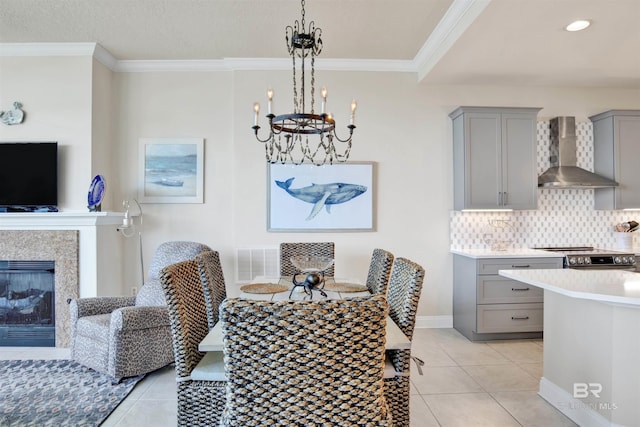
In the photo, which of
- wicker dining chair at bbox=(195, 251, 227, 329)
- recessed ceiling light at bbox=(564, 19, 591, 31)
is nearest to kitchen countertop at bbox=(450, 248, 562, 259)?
recessed ceiling light at bbox=(564, 19, 591, 31)

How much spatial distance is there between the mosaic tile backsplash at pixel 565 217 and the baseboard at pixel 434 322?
110 centimetres

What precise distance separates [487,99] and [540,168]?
3.27ft

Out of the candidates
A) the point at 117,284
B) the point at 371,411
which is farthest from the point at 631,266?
the point at 117,284

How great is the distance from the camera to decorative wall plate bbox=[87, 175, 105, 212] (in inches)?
141

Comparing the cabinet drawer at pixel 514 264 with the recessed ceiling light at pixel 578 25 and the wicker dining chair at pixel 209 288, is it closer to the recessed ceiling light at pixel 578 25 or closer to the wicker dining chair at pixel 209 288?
the recessed ceiling light at pixel 578 25

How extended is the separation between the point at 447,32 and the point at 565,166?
2121 millimetres

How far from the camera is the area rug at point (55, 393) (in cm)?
232

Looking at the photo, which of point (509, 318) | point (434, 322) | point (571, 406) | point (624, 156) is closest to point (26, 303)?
point (434, 322)

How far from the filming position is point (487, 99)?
4.21m

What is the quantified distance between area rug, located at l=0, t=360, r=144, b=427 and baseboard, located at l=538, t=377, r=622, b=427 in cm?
290

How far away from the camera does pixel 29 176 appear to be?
3648 millimetres

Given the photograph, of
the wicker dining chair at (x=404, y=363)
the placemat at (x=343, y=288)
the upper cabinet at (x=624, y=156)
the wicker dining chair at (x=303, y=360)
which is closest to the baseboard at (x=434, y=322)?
the placemat at (x=343, y=288)

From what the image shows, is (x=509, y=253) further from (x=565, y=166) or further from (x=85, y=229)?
(x=85, y=229)

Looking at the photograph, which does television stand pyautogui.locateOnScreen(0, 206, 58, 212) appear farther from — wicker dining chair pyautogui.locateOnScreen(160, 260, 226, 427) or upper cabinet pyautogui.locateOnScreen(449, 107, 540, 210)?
upper cabinet pyautogui.locateOnScreen(449, 107, 540, 210)
